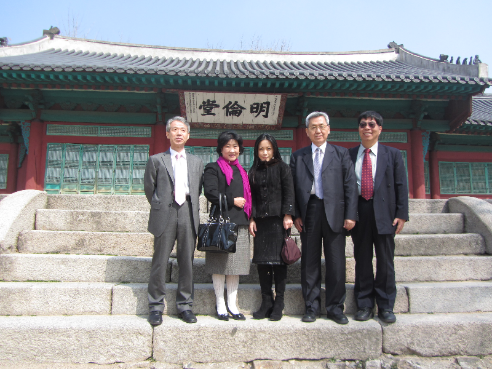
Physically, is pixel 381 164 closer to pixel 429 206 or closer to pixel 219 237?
pixel 219 237

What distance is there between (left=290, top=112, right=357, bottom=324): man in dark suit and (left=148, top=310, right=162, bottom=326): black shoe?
1.29 metres

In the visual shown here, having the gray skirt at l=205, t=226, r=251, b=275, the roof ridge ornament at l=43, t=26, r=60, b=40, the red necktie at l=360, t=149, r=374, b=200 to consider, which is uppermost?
the roof ridge ornament at l=43, t=26, r=60, b=40

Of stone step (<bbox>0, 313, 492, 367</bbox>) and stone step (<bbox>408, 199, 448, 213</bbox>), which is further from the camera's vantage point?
stone step (<bbox>408, 199, 448, 213</bbox>)

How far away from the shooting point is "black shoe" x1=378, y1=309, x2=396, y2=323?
280cm

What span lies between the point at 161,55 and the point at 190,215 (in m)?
8.98

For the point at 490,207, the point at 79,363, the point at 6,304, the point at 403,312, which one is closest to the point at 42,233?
the point at 6,304

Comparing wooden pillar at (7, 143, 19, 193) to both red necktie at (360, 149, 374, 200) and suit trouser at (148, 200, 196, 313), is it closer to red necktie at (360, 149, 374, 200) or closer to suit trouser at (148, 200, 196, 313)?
suit trouser at (148, 200, 196, 313)

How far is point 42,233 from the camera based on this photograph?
12.3ft

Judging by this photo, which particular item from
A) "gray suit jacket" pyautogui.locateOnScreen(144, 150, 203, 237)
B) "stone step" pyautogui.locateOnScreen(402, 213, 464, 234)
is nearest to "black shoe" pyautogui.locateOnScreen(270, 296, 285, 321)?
"gray suit jacket" pyautogui.locateOnScreen(144, 150, 203, 237)

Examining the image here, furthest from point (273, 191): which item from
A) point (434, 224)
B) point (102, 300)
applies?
point (434, 224)

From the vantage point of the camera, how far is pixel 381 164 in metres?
3.03

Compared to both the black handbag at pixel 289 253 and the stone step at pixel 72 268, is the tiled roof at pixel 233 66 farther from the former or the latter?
the black handbag at pixel 289 253

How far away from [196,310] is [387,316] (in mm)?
1783

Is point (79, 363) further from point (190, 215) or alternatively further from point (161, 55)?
point (161, 55)
